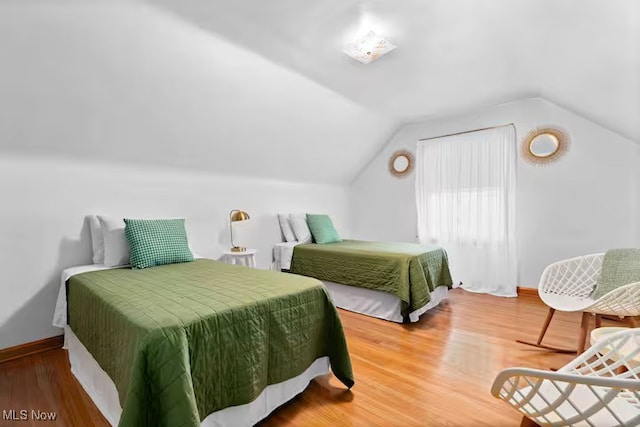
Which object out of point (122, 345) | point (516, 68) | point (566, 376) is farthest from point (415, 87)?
point (122, 345)

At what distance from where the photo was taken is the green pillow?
12.8ft

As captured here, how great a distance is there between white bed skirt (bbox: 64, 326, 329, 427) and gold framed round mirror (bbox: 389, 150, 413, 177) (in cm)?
341

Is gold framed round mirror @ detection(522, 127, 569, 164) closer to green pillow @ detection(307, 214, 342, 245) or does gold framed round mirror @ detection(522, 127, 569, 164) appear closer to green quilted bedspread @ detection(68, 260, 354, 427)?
green pillow @ detection(307, 214, 342, 245)

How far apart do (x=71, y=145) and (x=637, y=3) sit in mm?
3766

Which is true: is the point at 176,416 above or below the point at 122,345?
below

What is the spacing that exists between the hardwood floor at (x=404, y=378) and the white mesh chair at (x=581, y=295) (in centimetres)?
34

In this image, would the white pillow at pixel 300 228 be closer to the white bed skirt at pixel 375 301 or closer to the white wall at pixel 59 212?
the white bed skirt at pixel 375 301

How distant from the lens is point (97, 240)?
2.48 meters

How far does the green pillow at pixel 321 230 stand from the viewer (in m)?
3.90

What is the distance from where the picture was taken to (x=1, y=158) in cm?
213

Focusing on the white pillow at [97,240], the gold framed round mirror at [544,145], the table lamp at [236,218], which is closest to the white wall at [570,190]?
the gold framed round mirror at [544,145]

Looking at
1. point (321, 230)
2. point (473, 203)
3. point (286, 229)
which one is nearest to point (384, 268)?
point (321, 230)

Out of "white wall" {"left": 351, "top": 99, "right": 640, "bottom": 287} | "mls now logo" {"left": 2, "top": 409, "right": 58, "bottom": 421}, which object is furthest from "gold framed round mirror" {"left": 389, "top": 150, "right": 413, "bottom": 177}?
"mls now logo" {"left": 2, "top": 409, "right": 58, "bottom": 421}

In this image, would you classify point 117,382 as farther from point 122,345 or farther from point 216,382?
point 216,382
